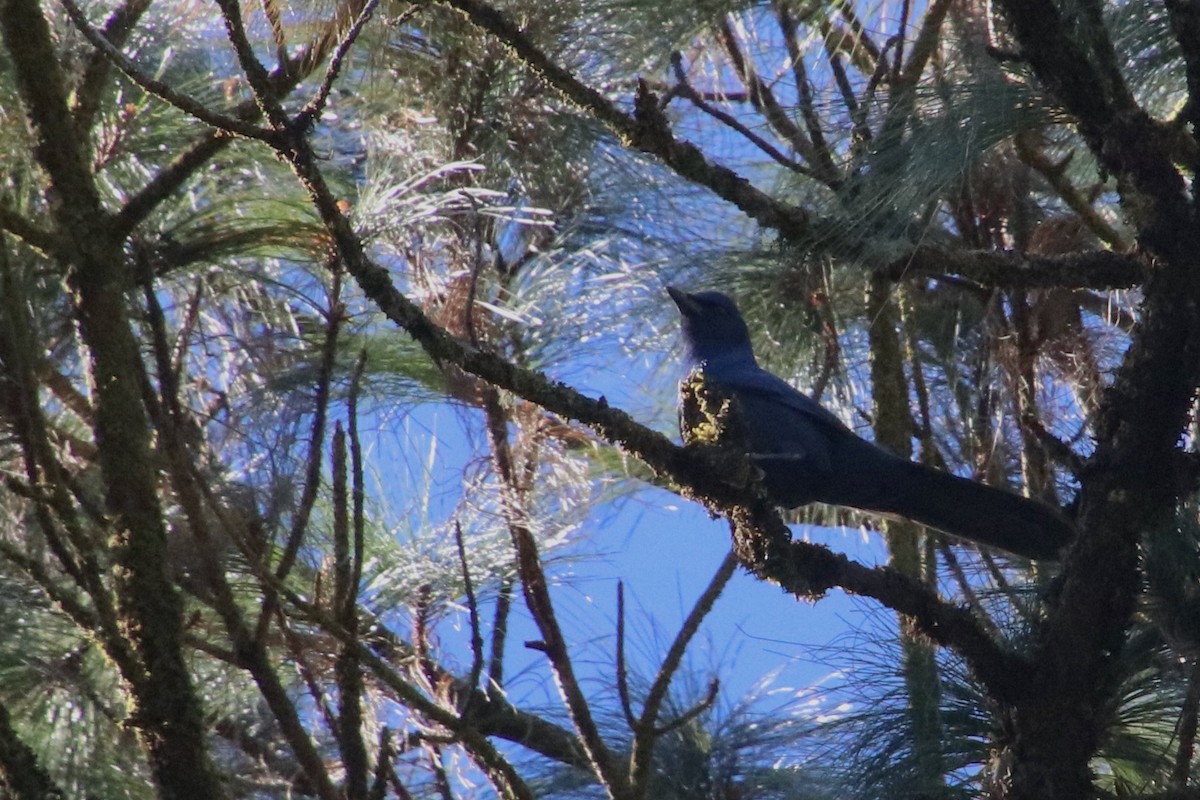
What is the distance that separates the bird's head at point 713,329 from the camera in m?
3.58

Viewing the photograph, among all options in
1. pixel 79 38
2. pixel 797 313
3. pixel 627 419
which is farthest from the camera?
pixel 797 313

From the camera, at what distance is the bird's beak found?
11.7 feet

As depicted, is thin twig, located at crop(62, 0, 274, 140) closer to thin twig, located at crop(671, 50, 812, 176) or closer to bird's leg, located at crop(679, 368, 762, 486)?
bird's leg, located at crop(679, 368, 762, 486)

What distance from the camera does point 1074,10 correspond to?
2266 mm

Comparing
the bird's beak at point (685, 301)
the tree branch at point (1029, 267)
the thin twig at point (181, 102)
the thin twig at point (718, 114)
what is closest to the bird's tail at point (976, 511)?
the tree branch at point (1029, 267)

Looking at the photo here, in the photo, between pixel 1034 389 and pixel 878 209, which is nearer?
pixel 878 209

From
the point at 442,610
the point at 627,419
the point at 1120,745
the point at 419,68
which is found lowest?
the point at 1120,745

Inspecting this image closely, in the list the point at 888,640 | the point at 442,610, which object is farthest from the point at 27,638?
the point at 888,640

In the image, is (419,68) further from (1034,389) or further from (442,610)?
(1034,389)

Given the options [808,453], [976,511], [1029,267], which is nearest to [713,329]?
[808,453]

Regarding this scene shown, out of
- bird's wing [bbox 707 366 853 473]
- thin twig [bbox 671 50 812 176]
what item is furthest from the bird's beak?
thin twig [bbox 671 50 812 176]

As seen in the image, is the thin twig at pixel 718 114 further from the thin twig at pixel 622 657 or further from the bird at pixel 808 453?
the thin twig at pixel 622 657

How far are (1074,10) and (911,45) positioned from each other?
1.54 meters

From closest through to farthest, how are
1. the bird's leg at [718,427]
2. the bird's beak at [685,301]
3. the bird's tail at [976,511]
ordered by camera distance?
the bird's leg at [718,427]
the bird's tail at [976,511]
the bird's beak at [685,301]
